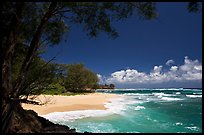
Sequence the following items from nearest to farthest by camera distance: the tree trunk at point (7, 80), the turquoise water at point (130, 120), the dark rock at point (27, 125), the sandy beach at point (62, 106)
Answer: the tree trunk at point (7, 80), the dark rock at point (27, 125), the turquoise water at point (130, 120), the sandy beach at point (62, 106)

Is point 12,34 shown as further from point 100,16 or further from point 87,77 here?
point 87,77

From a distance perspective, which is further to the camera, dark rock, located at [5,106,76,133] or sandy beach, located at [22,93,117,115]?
sandy beach, located at [22,93,117,115]

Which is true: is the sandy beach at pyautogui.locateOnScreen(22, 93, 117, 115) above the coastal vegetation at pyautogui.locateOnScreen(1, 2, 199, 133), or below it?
below

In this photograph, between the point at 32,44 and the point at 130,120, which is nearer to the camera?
the point at 32,44

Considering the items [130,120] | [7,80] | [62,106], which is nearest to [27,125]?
[7,80]

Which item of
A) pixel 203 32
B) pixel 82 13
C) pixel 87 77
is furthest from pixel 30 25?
pixel 87 77

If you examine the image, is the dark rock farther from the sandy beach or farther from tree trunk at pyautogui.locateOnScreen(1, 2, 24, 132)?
the sandy beach

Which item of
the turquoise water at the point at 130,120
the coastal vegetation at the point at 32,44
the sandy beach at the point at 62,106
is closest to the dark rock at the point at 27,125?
the coastal vegetation at the point at 32,44

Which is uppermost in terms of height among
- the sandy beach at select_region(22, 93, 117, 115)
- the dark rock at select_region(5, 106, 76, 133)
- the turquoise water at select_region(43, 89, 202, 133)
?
the dark rock at select_region(5, 106, 76, 133)

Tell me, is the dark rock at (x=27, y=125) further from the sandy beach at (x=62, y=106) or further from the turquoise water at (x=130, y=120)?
the sandy beach at (x=62, y=106)

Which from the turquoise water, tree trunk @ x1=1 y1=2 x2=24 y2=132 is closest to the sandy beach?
the turquoise water

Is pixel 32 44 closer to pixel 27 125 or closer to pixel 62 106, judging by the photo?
pixel 27 125

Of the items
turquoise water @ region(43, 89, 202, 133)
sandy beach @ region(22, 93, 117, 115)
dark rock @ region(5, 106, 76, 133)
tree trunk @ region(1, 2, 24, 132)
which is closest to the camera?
tree trunk @ region(1, 2, 24, 132)

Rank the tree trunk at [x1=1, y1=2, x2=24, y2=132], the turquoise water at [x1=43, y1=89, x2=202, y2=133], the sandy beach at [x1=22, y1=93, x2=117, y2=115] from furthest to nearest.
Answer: the sandy beach at [x1=22, y1=93, x2=117, y2=115] → the turquoise water at [x1=43, y1=89, x2=202, y2=133] → the tree trunk at [x1=1, y1=2, x2=24, y2=132]
